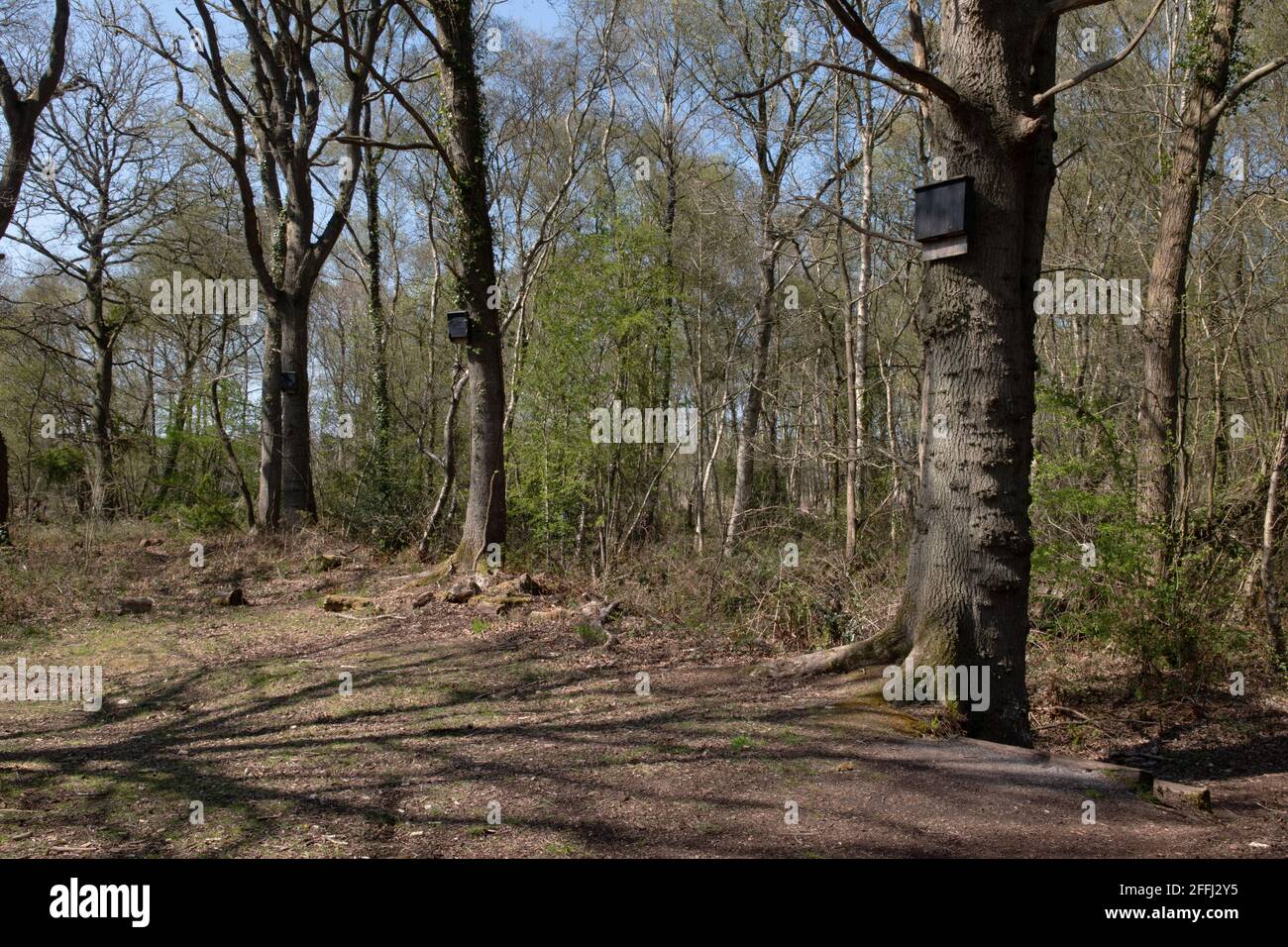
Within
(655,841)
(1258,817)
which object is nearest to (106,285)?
(655,841)

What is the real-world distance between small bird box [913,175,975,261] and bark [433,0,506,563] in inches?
249

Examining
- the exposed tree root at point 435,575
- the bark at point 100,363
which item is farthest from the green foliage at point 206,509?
the exposed tree root at point 435,575

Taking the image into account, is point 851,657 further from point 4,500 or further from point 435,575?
point 4,500

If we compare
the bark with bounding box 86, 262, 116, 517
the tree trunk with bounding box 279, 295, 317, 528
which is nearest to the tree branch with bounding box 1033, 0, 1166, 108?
the tree trunk with bounding box 279, 295, 317, 528

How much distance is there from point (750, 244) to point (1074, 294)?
8.29m

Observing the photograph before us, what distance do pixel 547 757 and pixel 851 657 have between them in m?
2.43

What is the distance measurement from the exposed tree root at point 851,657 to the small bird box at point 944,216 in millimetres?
2519

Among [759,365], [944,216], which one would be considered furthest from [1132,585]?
[759,365]

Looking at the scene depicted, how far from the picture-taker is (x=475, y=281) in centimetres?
1070

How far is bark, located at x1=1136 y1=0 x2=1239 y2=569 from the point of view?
848 centimetres

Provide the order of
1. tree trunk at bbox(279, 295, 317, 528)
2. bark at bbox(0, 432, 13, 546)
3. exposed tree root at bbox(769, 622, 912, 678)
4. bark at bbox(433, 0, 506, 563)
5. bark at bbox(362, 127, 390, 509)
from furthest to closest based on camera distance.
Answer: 1. bark at bbox(362, 127, 390, 509)
2. tree trunk at bbox(279, 295, 317, 528)
3. bark at bbox(0, 432, 13, 546)
4. bark at bbox(433, 0, 506, 563)
5. exposed tree root at bbox(769, 622, 912, 678)

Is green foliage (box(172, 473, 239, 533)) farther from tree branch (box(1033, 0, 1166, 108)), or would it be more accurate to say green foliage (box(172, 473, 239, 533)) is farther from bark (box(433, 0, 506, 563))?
tree branch (box(1033, 0, 1166, 108))
